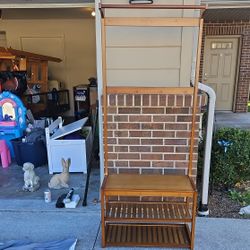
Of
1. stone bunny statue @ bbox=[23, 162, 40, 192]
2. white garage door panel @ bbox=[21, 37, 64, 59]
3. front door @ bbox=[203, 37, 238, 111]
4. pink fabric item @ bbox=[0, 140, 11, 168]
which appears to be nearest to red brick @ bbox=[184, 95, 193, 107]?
stone bunny statue @ bbox=[23, 162, 40, 192]

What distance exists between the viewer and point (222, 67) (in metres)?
6.88

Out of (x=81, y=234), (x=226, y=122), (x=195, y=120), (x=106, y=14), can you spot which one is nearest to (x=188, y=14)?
(x=106, y=14)

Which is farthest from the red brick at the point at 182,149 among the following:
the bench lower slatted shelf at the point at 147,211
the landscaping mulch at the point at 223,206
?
the landscaping mulch at the point at 223,206

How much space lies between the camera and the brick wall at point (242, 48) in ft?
21.1

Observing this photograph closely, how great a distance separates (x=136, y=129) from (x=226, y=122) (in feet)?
14.4

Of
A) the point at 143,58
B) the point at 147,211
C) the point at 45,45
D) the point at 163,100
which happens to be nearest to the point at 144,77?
the point at 143,58

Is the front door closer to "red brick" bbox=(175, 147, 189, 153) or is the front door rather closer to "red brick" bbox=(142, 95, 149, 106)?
"red brick" bbox=(175, 147, 189, 153)

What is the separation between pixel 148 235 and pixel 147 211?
181 millimetres

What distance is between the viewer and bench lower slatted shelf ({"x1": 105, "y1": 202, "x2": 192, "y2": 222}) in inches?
Result: 77.8

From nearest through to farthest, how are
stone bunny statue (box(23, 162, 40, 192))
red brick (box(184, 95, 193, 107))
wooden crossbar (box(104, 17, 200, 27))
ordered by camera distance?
wooden crossbar (box(104, 17, 200, 27)) < red brick (box(184, 95, 193, 107)) < stone bunny statue (box(23, 162, 40, 192))

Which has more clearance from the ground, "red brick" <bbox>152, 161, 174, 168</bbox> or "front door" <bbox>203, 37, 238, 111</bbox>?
"front door" <bbox>203, 37, 238, 111</bbox>

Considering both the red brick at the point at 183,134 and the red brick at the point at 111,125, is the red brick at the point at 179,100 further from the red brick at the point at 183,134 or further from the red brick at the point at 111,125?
the red brick at the point at 111,125

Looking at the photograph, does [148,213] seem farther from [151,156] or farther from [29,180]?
[29,180]

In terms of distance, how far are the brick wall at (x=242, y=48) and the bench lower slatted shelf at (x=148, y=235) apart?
524cm
